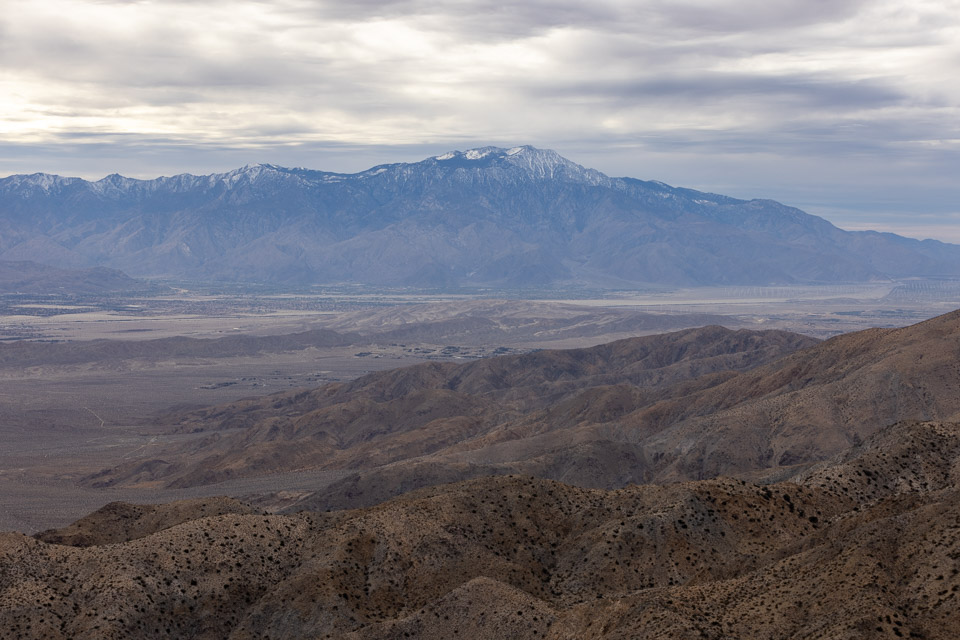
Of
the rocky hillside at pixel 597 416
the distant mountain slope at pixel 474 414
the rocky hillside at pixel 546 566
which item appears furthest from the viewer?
the distant mountain slope at pixel 474 414

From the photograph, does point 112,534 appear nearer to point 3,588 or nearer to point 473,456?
point 3,588

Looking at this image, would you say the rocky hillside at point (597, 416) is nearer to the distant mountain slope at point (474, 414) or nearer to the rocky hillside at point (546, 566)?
the distant mountain slope at point (474, 414)

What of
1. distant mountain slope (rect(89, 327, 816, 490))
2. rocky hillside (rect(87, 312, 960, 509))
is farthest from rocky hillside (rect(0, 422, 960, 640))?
distant mountain slope (rect(89, 327, 816, 490))

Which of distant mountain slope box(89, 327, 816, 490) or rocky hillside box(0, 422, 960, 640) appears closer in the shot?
rocky hillside box(0, 422, 960, 640)

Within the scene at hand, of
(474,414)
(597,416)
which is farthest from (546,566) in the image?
(474,414)

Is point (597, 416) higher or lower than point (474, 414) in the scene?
higher

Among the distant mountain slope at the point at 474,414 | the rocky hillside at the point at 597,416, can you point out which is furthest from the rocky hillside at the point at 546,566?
the distant mountain slope at the point at 474,414

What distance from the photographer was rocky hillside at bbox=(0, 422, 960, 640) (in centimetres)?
3838

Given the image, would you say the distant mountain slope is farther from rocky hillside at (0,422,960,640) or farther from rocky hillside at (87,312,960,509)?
rocky hillside at (0,422,960,640)

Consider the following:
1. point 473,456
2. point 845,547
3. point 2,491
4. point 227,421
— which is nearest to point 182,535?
point 845,547

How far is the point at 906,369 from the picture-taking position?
101000 millimetres

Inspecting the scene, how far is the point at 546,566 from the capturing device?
54000 mm

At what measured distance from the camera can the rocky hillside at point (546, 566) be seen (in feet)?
126

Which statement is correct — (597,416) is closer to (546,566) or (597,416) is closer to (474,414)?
(474,414)
